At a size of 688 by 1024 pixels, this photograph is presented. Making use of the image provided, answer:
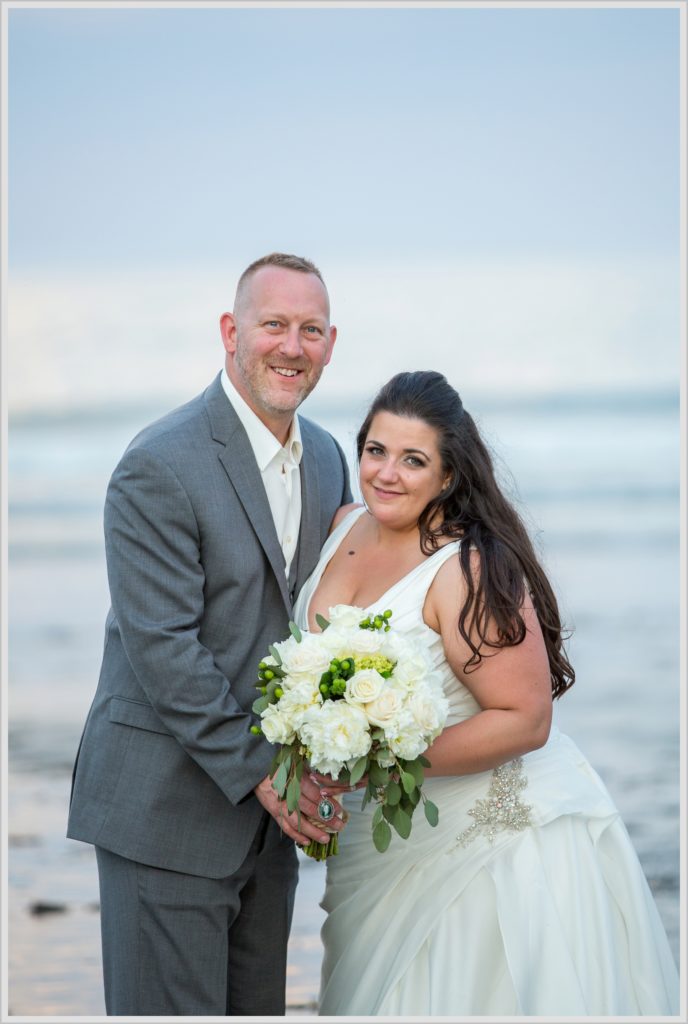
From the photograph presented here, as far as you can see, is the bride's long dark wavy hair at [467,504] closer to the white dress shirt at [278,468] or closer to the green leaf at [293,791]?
the white dress shirt at [278,468]

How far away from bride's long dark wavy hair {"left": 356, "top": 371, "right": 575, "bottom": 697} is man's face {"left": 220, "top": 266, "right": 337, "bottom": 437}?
271 mm

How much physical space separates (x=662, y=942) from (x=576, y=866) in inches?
16.6

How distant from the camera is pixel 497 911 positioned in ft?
12.1

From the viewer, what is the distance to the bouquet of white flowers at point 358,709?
3250 mm

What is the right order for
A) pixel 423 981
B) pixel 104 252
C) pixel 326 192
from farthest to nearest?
pixel 104 252
pixel 326 192
pixel 423 981

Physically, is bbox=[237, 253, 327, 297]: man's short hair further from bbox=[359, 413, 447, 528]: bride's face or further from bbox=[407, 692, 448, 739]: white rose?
bbox=[407, 692, 448, 739]: white rose

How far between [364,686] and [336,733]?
0.48 ft

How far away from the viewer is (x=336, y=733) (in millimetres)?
3242

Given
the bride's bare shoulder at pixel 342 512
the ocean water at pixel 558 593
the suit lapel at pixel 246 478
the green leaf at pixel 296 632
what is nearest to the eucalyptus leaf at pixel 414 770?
the green leaf at pixel 296 632

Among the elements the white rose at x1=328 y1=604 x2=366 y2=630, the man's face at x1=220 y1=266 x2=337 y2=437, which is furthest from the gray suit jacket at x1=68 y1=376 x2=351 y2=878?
the white rose at x1=328 y1=604 x2=366 y2=630

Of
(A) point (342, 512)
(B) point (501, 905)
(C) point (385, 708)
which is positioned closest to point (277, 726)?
(C) point (385, 708)

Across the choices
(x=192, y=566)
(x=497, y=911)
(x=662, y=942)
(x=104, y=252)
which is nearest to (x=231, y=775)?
(x=192, y=566)

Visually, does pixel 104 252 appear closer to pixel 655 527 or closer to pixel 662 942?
pixel 655 527

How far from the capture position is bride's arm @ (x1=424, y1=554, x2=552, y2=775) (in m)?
3.65
